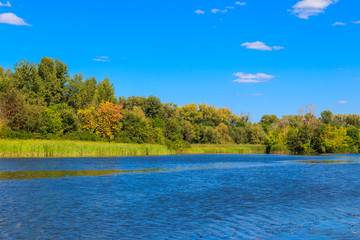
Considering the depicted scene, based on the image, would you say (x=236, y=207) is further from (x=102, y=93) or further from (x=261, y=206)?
(x=102, y=93)

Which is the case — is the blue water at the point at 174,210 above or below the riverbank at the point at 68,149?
below

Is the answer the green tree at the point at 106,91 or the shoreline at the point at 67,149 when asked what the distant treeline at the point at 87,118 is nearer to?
the green tree at the point at 106,91

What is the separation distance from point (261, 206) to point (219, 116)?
161 m

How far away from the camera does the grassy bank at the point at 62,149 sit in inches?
1981

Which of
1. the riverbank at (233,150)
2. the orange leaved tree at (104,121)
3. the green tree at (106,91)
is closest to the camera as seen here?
the orange leaved tree at (104,121)

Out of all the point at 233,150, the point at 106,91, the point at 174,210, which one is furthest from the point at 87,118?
the point at 174,210

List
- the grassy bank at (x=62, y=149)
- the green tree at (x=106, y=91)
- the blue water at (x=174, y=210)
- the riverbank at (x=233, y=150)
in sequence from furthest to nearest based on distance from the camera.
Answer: the green tree at (x=106, y=91)
the riverbank at (x=233, y=150)
the grassy bank at (x=62, y=149)
the blue water at (x=174, y=210)

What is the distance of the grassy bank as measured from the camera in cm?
5031

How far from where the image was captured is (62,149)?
2202 inches

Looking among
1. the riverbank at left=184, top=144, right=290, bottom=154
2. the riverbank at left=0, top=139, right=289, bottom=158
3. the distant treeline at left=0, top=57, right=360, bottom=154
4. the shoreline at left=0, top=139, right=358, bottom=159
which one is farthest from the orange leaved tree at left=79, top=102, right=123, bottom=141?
the riverbank at left=184, top=144, right=290, bottom=154

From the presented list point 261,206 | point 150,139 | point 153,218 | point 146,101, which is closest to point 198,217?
point 153,218

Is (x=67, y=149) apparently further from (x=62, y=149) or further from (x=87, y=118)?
(x=87, y=118)

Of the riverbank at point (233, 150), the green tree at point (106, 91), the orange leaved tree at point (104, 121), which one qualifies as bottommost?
the riverbank at point (233, 150)

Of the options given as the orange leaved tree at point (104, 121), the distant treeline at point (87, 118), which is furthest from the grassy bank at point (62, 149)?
the orange leaved tree at point (104, 121)
